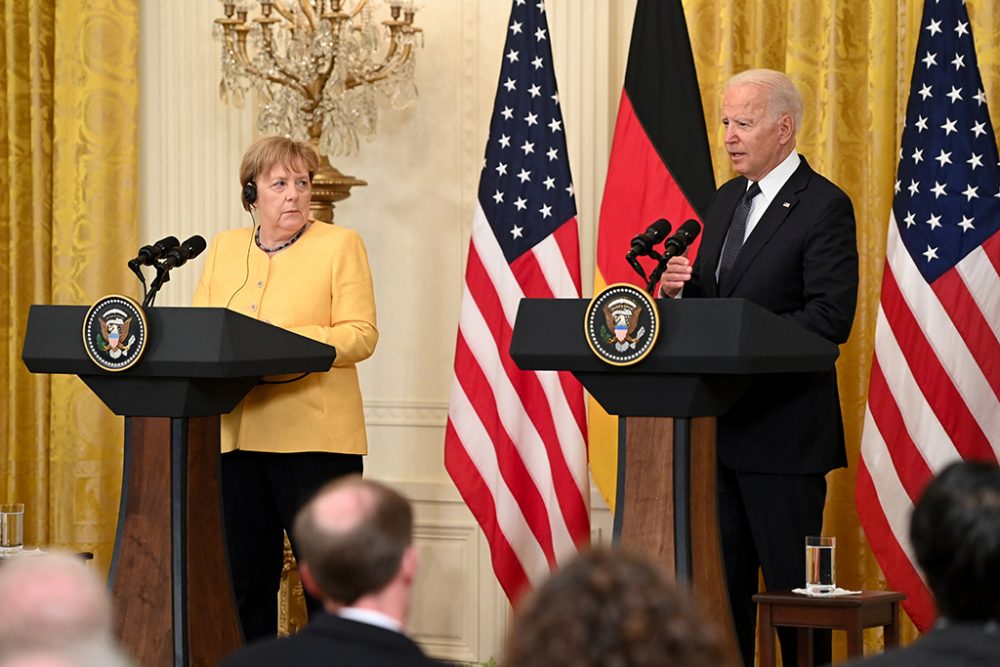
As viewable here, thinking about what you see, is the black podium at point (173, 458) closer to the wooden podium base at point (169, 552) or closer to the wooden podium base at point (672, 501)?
Result: the wooden podium base at point (169, 552)

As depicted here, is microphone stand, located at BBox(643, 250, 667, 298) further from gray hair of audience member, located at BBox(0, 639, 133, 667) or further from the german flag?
gray hair of audience member, located at BBox(0, 639, 133, 667)

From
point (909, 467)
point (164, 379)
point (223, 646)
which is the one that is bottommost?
point (223, 646)

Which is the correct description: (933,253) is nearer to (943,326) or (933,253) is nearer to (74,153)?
(943,326)

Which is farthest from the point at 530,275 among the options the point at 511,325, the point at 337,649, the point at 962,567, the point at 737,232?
the point at 962,567

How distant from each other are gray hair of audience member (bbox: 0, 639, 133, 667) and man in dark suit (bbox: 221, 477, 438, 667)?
0.42m

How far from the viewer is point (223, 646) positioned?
3914 millimetres

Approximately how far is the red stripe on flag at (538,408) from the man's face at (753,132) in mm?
1285

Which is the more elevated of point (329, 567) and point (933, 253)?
point (933, 253)

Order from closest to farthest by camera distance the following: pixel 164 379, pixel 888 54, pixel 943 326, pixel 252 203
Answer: pixel 164 379, pixel 252 203, pixel 943 326, pixel 888 54

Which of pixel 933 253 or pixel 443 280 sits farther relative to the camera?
pixel 443 280

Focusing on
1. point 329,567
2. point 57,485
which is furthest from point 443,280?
point 329,567

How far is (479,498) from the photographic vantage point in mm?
5305

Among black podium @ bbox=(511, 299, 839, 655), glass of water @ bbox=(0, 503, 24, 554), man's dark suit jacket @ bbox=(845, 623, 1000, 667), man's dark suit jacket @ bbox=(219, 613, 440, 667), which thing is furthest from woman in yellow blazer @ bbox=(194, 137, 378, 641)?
man's dark suit jacket @ bbox=(845, 623, 1000, 667)

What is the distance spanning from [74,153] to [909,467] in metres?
3.53
